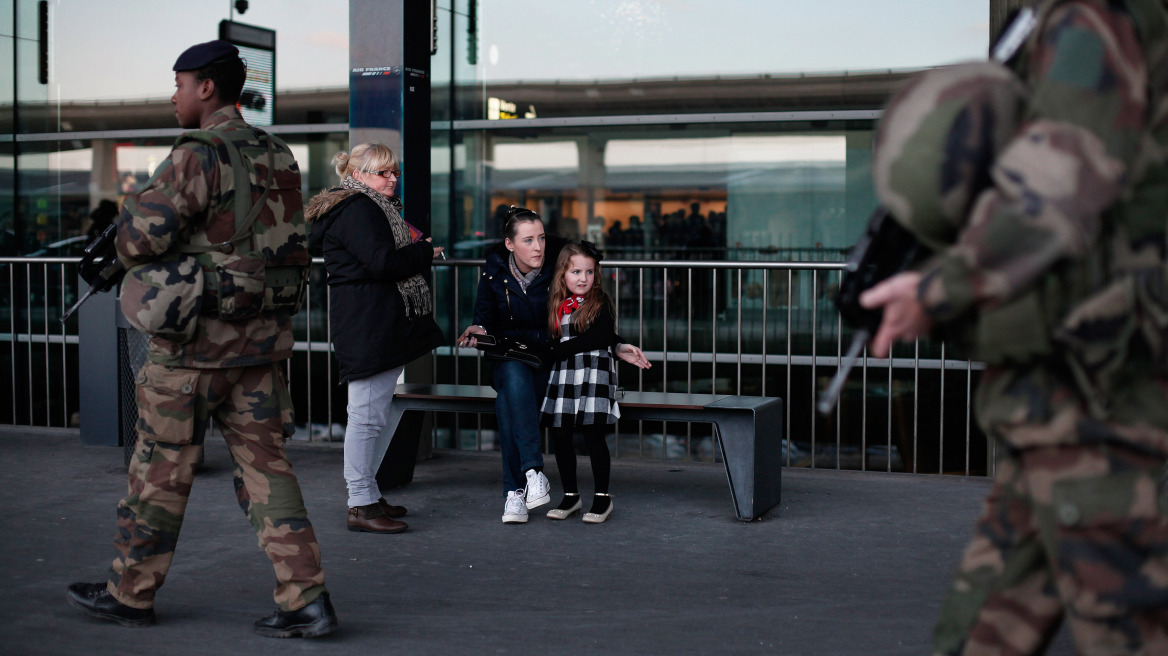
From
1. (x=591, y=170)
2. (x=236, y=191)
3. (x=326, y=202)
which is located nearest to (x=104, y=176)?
(x=591, y=170)

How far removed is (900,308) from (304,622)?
235 cm

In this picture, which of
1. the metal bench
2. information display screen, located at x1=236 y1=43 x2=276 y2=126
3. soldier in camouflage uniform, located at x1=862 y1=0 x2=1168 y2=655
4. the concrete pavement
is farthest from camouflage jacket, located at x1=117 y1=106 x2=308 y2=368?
information display screen, located at x1=236 y1=43 x2=276 y2=126

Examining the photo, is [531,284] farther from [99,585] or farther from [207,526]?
[99,585]

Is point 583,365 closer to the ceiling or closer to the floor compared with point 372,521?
closer to the ceiling

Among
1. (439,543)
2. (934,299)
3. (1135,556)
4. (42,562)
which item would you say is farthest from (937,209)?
(42,562)

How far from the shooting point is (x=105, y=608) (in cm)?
367

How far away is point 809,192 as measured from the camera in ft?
45.1

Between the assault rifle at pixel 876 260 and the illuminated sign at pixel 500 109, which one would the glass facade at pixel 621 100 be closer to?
the illuminated sign at pixel 500 109

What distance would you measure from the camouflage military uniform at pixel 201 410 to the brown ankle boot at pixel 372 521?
1.39 metres

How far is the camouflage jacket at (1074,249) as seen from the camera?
6.03 ft

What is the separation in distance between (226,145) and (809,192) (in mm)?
10910

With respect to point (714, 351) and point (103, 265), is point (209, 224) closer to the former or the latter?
point (103, 265)

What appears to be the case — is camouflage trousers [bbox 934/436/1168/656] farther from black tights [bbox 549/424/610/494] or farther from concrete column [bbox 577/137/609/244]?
concrete column [bbox 577/137/609/244]

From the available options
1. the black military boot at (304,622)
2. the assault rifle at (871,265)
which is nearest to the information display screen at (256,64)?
the black military boot at (304,622)
